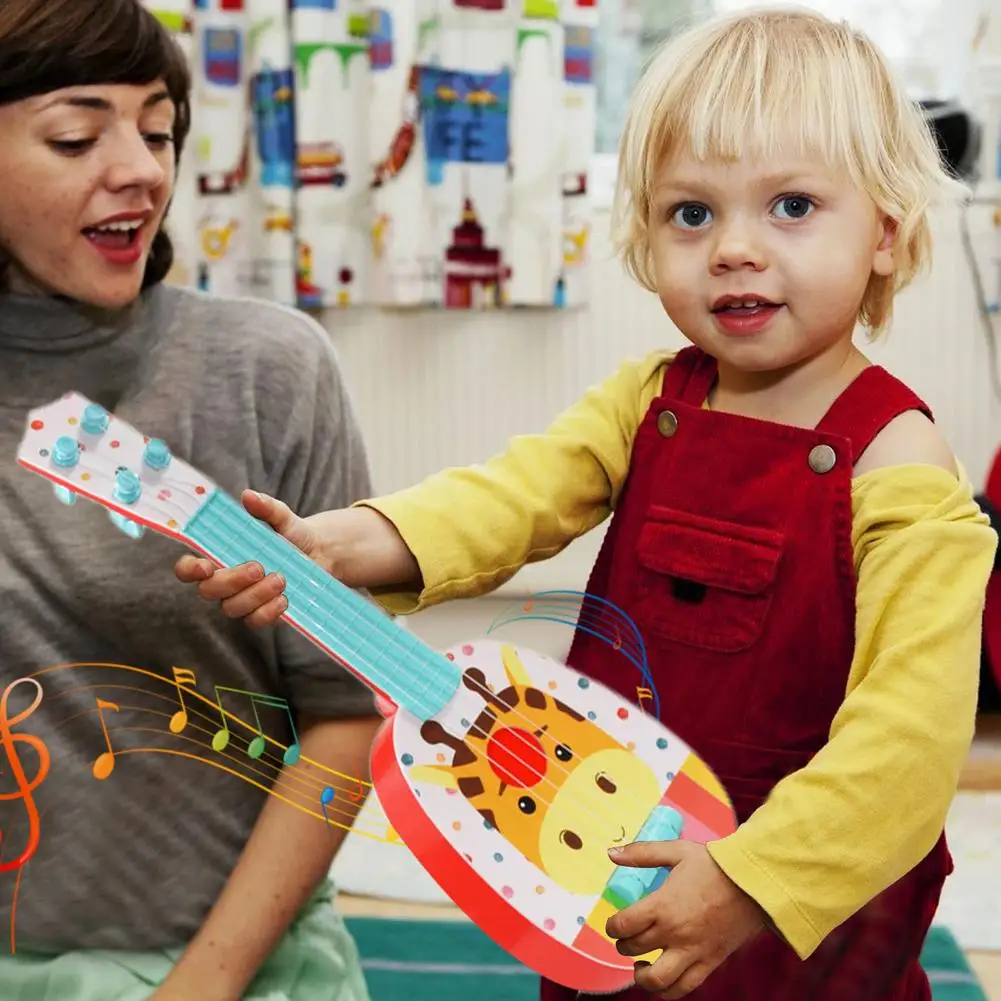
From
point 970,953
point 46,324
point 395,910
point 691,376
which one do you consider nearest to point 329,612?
point 691,376

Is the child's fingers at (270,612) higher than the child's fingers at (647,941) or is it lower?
higher

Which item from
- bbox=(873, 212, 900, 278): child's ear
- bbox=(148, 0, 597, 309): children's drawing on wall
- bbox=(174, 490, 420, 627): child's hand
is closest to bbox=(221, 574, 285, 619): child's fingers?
bbox=(174, 490, 420, 627): child's hand

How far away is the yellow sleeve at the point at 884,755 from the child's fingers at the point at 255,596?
0.22 metres

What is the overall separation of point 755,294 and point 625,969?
1.02ft

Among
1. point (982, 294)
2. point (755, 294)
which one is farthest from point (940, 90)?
point (755, 294)

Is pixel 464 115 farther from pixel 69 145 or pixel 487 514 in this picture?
pixel 487 514

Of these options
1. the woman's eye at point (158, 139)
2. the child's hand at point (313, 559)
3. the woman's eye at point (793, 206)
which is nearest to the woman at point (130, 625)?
the woman's eye at point (158, 139)

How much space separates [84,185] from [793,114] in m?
0.44

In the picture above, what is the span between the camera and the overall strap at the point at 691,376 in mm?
693

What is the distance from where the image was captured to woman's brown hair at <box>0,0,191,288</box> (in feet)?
2.58

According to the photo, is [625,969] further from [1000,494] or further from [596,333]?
[596,333]

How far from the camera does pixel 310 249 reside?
2275 mm

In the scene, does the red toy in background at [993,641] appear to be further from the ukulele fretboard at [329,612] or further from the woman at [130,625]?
the ukulele fretboard at [329,612]

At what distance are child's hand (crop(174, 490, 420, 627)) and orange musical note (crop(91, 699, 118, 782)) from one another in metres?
0.19
